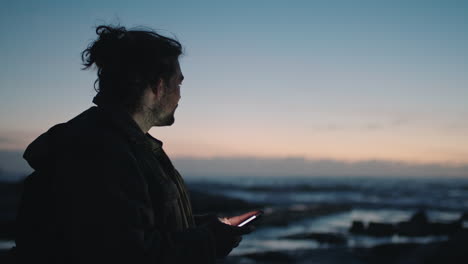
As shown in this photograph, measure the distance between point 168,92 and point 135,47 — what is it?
0.93 ft

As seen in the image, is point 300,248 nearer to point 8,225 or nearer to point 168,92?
point 8,225

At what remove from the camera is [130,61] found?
1843 millimetres

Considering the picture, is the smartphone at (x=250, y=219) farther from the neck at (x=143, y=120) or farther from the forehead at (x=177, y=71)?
the forehead at (x=177, y=71)

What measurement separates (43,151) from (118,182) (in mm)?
371

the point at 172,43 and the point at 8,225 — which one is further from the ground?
the point at 172,43

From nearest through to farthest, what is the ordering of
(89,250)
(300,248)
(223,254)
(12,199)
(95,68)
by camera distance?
(89,250), (223,254), (95,68), (300,248), (12,199)

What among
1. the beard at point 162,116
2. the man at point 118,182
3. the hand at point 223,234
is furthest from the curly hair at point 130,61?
the hand at point 223,234

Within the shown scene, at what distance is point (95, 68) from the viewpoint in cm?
207

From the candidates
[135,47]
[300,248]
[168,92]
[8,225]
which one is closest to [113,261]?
[168,92]

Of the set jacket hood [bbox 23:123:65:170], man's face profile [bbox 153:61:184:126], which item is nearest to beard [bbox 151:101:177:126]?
man's face profile [bbox 153:61:184:126]

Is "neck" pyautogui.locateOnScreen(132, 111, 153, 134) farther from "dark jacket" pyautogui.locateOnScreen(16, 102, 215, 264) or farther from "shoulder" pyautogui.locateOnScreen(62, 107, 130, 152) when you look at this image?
"shoulder" pyautogui.locateOnScreen(62, 107, 130, 152)

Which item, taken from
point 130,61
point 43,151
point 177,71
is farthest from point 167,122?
point 43,151

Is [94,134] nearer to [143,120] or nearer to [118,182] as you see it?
[118,182]

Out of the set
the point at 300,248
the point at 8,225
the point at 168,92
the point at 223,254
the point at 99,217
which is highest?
the point at 168,92
